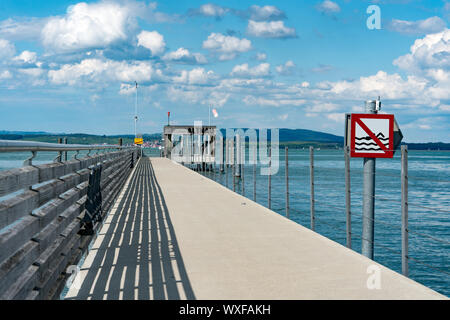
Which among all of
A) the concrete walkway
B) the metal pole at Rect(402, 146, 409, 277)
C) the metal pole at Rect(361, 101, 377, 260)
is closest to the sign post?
the metal pole at Rect(361, 101, 377, 260)

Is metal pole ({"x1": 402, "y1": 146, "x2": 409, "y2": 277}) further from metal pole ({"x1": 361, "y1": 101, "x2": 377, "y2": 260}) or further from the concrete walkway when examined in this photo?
metal pole ({"x1": 361, "y1": 101, "x2": 377, "y2": 260})

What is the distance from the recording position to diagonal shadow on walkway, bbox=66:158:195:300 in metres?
5.18

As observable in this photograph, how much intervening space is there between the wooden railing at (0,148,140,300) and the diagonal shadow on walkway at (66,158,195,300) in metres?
0.33

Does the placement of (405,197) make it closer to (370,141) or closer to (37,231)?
(370,141)

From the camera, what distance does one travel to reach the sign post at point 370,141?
7379mm

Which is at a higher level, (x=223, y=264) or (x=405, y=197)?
(x=405, y=197)

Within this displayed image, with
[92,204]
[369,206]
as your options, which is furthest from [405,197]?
[92,204]

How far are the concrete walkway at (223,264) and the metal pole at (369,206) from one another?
0.26 metres

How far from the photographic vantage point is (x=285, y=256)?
6.89 meters

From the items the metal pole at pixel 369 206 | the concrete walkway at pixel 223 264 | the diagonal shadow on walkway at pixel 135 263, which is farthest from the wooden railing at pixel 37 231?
the metal pole at pixel 369 206

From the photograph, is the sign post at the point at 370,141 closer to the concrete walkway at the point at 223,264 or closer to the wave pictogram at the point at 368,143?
the wave pictogram at the point at 368,143

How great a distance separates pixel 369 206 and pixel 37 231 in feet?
15.8

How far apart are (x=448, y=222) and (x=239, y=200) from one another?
13.4 meters

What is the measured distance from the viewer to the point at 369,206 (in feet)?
24.5
